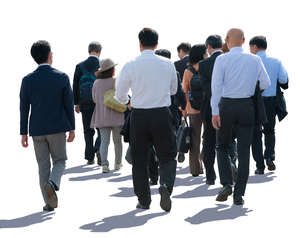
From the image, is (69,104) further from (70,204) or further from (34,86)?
(70,204)

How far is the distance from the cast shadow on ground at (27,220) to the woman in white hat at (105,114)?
11.7 feet

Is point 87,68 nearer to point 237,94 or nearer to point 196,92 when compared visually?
point 196,92

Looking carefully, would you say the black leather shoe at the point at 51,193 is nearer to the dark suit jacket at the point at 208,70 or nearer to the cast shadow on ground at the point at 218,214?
the cast shadow on ground at the point at 218,214

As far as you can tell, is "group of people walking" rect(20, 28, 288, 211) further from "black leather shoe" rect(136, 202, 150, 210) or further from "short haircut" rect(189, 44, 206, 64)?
"short haircut" rect(189, 44, 206, 64)

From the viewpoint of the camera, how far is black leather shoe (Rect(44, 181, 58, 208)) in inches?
382

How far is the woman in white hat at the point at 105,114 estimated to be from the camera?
12906 millimetres

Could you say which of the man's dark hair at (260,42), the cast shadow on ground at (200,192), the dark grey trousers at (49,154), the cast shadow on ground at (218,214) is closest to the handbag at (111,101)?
the cast shadow on ground at (200,192)

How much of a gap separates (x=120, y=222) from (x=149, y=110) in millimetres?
1599

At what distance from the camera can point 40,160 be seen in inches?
389

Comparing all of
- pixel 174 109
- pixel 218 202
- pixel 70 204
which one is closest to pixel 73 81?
pixel 174 109

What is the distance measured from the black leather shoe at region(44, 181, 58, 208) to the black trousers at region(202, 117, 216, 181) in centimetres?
300

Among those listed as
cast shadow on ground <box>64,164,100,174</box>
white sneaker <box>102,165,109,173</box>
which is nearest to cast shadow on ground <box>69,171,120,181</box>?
white sneaker <box>102,165,109,173</box>

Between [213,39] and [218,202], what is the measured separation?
2.76 m

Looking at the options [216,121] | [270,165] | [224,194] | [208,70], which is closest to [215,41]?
[208,70]
